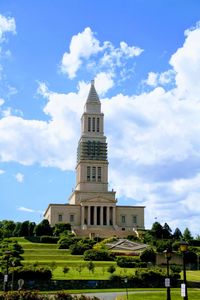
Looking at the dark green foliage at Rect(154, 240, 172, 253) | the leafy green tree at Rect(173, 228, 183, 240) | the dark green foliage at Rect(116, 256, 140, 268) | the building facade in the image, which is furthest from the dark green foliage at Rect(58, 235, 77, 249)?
the leafy green tree at Rect(173, 228, 183, 240)

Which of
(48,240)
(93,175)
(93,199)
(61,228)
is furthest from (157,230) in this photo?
(93,175)

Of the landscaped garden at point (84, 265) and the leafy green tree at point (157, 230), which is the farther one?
the leafy green tree at point (157, 230)

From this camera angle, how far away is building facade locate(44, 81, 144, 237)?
132625 mm

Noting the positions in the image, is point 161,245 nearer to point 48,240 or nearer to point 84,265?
point 48,240

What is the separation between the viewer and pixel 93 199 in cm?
13350

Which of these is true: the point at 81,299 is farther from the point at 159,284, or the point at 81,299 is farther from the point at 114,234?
the point at 114,234

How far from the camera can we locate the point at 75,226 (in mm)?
132500

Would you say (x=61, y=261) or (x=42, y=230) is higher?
(x=42, y=230)

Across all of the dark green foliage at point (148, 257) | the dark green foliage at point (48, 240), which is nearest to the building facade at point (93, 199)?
the dark green foliage at point (48, 240)

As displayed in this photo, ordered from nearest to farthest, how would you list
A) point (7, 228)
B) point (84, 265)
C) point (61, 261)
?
point (84, 265) → point (61, 261) → point (7, 228)

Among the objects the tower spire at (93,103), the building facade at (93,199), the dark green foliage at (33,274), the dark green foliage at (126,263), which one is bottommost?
the dark green foliage at (33,274)

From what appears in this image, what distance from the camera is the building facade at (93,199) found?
133 meters

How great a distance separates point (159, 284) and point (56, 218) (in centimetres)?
8131

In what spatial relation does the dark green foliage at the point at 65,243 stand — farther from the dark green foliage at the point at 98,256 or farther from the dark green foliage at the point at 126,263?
the dark green foliage at the point at 126,263
